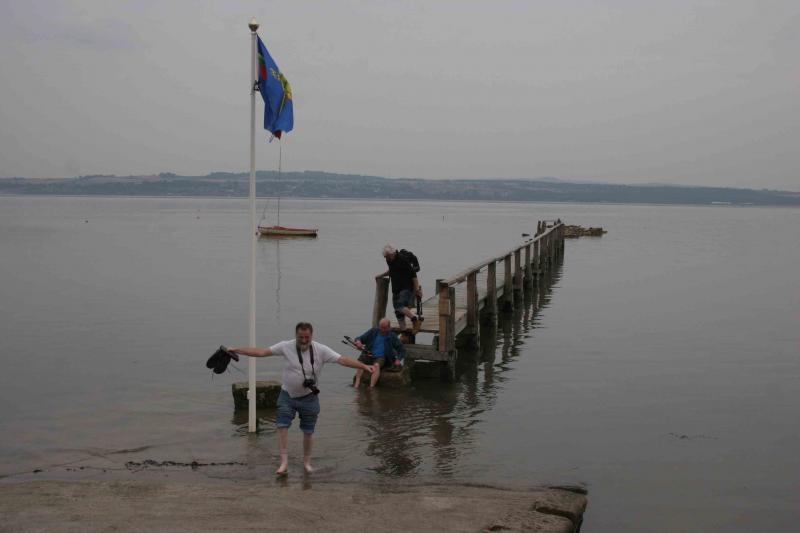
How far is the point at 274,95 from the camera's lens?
10.2m

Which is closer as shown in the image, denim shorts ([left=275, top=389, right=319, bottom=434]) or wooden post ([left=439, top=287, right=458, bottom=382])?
denim shorts ([left=275, top=389, right=319, bottom=434])

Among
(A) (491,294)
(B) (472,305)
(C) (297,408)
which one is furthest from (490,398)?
(A) (491,294)

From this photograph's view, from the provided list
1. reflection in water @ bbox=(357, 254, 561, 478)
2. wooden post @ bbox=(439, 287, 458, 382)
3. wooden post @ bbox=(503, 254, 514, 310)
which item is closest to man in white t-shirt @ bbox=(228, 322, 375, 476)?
reflection in water @ bbox=(357, 254, 561, 478)

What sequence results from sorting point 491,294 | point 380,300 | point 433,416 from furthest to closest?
1. point 491,294
2. point 380,300
3. point 433,416

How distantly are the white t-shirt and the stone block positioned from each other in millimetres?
3309

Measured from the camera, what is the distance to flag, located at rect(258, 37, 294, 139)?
33.0 ft

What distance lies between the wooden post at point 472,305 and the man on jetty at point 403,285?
2038 millimetres

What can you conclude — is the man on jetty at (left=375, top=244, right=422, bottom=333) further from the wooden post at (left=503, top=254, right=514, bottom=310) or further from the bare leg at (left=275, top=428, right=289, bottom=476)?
the wooden post at (left=503, top=254, right=514, bottom=310)

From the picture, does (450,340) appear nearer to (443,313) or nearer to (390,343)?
(443,313)

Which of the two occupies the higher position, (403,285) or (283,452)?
(403,285)

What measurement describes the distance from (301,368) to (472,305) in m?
8.61

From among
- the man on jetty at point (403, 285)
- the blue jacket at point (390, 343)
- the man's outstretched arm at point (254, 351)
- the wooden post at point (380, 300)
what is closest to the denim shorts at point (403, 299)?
the man on jetty at point (403, 285)

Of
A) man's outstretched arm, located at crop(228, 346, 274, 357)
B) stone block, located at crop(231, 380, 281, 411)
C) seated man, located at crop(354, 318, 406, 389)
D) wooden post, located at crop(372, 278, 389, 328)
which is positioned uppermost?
man's outstretched arm, located at crop(228, 346, 274, 357)

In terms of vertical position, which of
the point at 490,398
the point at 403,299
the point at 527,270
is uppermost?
the point at 403,299
